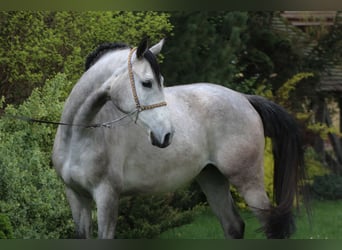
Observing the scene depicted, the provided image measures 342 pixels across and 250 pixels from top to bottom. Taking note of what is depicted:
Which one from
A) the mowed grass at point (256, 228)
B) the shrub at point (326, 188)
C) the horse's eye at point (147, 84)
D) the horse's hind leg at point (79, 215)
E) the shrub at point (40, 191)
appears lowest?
the shrub at point (326, 188)

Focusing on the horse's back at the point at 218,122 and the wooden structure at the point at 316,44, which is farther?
the wooden structure at the point at 316,44

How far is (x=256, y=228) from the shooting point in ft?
29.8

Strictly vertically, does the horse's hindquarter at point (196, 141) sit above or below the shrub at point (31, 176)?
above

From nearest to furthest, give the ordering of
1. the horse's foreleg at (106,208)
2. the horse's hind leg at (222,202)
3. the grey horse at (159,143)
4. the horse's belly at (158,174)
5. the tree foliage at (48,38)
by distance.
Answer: the grey horse at (159,143)
the horse's foreleg at (106,208)
the horse's belly at (158,174)
the horse's hind leg at (222,202)
the tree foliage at (48,38)

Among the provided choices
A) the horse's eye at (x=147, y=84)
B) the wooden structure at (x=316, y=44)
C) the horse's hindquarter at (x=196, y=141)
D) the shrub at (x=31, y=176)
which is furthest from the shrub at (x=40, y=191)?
the wooden structure at (x=316, y=44)

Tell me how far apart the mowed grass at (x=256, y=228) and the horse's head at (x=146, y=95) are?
3435 mm

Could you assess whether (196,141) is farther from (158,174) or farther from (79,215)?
(79,215)

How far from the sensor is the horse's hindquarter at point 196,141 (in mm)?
4859

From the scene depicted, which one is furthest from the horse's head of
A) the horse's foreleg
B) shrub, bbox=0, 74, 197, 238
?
shrub, bbox=0, 74, 197, 238

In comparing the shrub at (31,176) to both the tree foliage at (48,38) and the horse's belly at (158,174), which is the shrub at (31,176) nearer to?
the tree foliage at (48,38)

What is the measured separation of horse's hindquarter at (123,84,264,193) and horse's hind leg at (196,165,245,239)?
0.32 metres

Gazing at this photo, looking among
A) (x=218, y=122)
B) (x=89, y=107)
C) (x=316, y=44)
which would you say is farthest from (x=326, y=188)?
(x=89, y=107)
